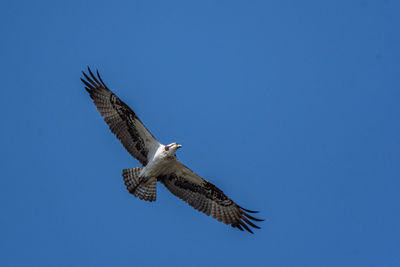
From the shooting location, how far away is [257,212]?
46.7 feet

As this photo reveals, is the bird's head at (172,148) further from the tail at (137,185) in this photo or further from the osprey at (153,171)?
the tail at (137,185)

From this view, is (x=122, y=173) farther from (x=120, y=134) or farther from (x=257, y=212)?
(x=257, y=212)

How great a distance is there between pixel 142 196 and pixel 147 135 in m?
1.58

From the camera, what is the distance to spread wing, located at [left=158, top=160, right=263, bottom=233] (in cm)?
1463

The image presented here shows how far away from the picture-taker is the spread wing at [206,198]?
14.6 metres

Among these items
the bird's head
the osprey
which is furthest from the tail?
the bird's head

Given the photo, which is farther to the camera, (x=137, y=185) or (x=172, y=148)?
(x=137, y=185)

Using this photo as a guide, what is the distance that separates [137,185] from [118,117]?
1.80 meters

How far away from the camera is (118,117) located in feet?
46.8

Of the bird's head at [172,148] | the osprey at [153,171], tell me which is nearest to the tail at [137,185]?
the osprey at [153,171]

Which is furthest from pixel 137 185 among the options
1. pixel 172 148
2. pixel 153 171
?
pixel 172 148

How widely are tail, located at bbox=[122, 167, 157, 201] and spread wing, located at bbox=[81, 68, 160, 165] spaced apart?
0.65 metres

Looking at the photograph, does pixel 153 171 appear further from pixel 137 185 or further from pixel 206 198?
pixel 206 198

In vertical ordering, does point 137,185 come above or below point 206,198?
below
